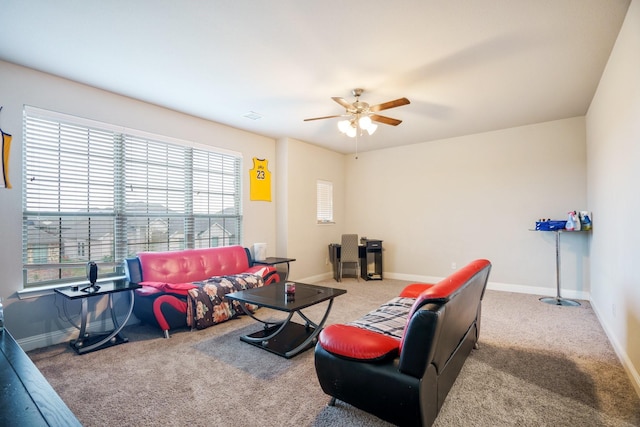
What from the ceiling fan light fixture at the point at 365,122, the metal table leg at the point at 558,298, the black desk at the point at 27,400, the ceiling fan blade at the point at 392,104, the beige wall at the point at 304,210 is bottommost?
the metal table leg at the point at 558,298

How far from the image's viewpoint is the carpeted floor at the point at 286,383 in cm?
195

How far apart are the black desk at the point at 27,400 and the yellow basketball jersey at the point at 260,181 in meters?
4.15

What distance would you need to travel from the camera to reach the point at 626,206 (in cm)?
253

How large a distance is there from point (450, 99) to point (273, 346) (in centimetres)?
354

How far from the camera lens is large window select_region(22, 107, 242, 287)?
317cm

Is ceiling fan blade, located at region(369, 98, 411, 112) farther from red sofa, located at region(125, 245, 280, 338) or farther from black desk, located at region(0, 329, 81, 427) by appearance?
black desk, located at region(0, 329, 81, 427)

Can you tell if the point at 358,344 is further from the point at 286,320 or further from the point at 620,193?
the point at 620,193

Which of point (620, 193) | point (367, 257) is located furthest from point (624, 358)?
point (367, 257)

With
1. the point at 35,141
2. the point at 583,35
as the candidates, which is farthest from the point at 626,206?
the point at 35,141

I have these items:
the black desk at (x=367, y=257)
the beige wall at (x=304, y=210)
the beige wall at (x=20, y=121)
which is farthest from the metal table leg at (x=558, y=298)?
the beige wall at (x=20, y=121)

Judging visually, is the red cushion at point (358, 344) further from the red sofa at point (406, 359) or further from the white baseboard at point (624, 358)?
the white baseboard at point (624, 358)

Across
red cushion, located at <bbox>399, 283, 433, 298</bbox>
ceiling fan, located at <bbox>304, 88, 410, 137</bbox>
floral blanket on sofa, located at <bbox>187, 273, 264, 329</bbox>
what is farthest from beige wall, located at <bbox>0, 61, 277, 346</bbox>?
red cushion, located at <bbox>399, 283, 433, 298</bbox>

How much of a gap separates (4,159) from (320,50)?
10.2 feet

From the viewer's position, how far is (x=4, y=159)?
2.94 m
